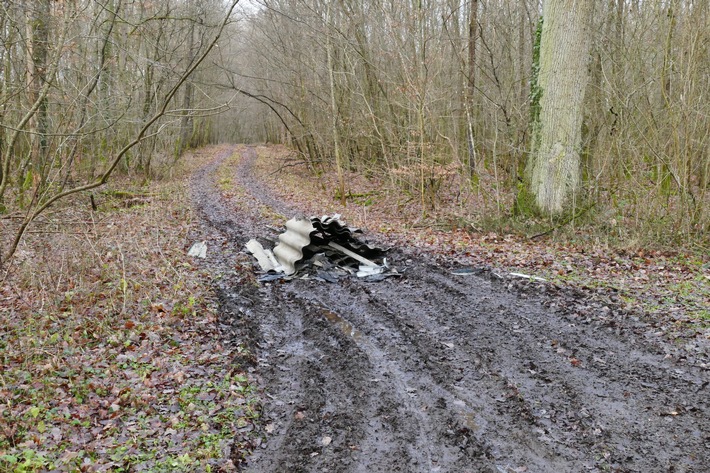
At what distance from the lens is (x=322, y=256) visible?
10.1 m

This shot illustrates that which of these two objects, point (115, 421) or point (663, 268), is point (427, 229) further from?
point (115, 421)

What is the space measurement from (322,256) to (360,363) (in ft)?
13.8

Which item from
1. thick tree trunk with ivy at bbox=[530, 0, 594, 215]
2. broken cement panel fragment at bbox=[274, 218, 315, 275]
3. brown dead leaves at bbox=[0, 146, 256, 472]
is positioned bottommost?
brown dead leaves at bbox=[0, 146, 256, 472]

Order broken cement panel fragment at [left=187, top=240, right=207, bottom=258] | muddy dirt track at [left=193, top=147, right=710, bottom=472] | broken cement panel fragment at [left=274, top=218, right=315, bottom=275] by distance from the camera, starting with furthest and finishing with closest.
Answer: broken cement panel fragment at [left=187, top=240, right=207, bottom=258] → broken cement panel fragment at [left=274, top=218, right=315, bottom=275] → muddy dirt track at [left=193, top=147, right=710, bottom=472]

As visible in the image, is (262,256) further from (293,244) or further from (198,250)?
(198,250)

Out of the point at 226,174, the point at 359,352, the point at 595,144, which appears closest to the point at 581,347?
the point at 359,352

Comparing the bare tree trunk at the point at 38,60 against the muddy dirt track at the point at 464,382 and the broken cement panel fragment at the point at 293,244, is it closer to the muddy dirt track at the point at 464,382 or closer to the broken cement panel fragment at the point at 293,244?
the broken cement panel fragment at the point at 293,244

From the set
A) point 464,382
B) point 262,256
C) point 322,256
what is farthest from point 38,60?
point 464,382

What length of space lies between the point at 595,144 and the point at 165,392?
40.1 feet

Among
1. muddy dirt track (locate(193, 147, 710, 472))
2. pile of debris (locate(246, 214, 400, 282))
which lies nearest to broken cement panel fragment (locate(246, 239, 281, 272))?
pile of debris (locate(246, 214, 400, 282))

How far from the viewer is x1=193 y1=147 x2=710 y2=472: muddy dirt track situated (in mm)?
4246

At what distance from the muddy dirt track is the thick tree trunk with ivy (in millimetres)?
3689

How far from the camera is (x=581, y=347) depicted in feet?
19.9

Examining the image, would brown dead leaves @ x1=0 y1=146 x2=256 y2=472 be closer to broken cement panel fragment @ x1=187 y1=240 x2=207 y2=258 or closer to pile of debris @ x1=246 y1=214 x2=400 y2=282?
broken cement panel fragment @ x1=187 y1=240 x2=207 y2=258
